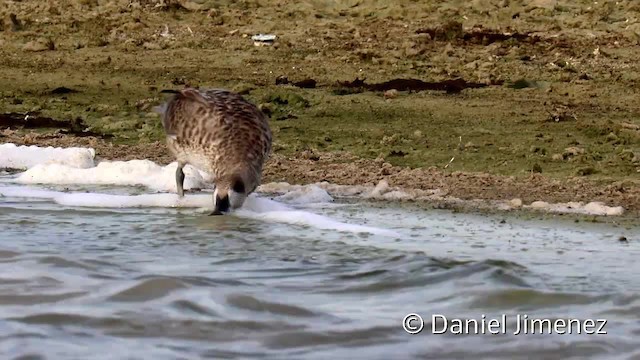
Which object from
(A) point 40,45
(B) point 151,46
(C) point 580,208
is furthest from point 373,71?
(C) point 580,208

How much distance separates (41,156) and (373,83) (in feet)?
10.4

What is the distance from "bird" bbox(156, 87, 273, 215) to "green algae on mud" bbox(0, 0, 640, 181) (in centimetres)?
166

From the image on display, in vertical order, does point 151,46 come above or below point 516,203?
above

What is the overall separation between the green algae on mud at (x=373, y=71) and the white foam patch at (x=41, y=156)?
82 cm

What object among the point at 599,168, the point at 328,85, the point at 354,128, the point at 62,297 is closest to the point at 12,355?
the point at 62,297

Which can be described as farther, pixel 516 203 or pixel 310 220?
pixel 516 203

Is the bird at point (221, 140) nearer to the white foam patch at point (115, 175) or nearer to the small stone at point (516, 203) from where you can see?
the white foam patch at point (115, 175)

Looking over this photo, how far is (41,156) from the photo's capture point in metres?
11.2

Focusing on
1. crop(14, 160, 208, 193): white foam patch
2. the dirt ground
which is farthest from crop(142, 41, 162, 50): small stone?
crop(14, 160, 208, 193): white foam patch

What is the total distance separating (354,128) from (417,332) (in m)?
5.82

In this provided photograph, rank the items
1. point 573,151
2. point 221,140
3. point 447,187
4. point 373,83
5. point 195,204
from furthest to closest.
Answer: point 373,83, point 573,151, point 447,187, point 195,204, point 221,140

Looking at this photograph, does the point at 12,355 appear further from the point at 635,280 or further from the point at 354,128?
the point at 354,128

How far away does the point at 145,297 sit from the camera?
21.8ft

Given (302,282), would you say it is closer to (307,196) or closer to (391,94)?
(307,196)
